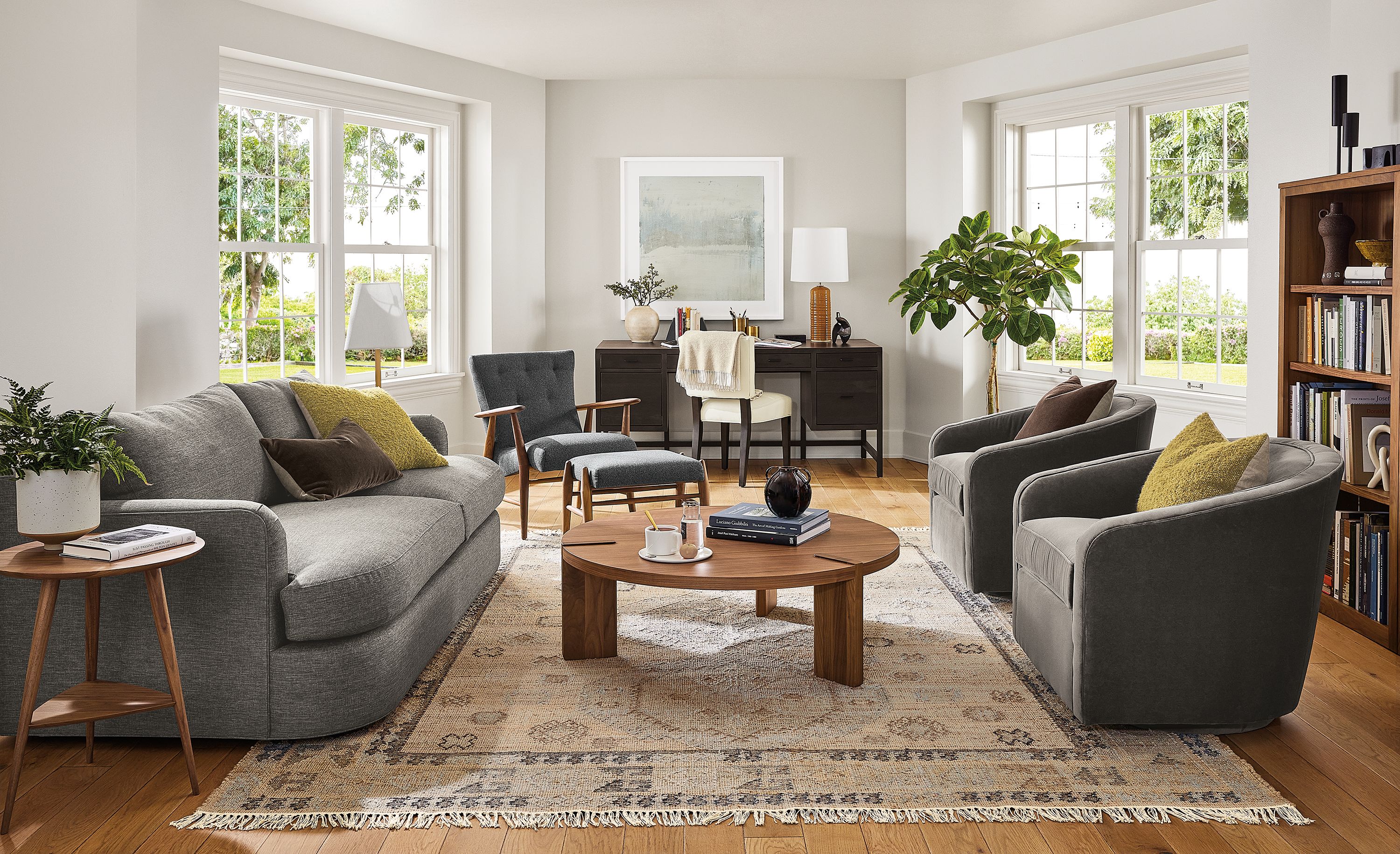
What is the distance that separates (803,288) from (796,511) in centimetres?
423

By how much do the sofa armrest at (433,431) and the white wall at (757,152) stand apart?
9.93 ft

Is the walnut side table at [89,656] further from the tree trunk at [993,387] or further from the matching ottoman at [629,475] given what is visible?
the tree trunk at [993,387]

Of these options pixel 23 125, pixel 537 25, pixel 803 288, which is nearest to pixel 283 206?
pixel 537 25

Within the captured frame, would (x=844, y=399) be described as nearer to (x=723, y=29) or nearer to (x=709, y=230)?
(x=709, y=230)

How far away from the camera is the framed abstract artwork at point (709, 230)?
286 inches

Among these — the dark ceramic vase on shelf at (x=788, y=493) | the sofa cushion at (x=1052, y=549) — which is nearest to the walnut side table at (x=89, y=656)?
the dark ceramic vase on shelf at (x=788, y=493)

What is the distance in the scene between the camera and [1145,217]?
6062mm

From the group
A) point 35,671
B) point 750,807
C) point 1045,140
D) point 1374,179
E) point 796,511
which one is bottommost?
point 750,807

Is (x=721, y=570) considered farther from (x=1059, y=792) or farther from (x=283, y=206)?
(x=283, y=206)

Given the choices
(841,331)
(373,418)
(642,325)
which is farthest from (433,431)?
(841,331)

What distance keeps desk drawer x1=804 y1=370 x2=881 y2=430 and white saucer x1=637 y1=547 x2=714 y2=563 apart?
3709 millimetres

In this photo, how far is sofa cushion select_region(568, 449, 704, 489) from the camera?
15.0 feet

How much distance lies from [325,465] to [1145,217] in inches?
187

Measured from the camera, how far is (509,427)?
5.34m
